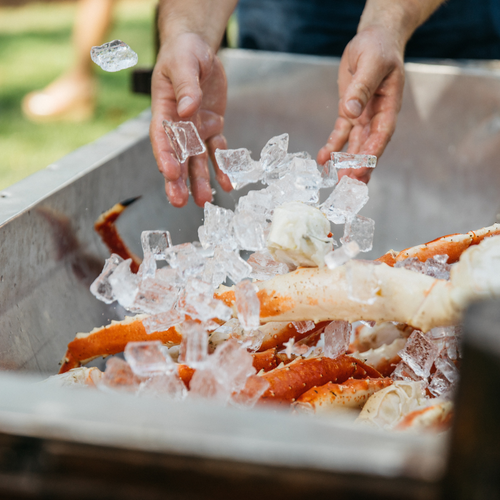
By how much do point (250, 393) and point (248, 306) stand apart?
11cm

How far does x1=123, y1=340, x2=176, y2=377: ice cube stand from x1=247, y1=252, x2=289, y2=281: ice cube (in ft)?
0.76

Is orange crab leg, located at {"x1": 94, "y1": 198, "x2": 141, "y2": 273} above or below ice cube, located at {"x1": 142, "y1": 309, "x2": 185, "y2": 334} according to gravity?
below

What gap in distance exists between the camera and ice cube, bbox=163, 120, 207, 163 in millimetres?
966

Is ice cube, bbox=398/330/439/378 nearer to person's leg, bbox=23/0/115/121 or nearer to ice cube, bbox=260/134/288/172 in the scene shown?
ice cube, bbox=260/134/288/172

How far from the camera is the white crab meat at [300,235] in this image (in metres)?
0.66

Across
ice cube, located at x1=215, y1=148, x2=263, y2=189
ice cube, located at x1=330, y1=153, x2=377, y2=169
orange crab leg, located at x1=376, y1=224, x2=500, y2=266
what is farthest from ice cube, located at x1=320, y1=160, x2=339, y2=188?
orange crab leg, located at x1=376, y1=224, x2=500, y2=266

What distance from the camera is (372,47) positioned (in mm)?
1092

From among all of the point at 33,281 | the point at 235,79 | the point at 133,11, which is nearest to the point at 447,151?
the point at 235,79

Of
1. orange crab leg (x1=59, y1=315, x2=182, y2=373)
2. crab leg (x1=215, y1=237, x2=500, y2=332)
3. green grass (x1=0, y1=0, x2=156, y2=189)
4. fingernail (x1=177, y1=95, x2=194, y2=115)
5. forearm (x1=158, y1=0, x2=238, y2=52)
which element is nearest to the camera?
crab leg (x1=215, y1=237, x2=500, y2=332)

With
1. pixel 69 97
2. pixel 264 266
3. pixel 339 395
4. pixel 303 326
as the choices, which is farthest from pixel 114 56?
pixel 69 97

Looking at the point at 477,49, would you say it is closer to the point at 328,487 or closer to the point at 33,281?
the point at 33,281

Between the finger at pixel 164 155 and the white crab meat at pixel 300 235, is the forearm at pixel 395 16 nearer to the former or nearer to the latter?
the finger at pixel 164 155

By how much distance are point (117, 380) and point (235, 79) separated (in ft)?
3.81

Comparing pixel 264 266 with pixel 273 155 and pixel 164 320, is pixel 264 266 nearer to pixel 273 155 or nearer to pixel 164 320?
pixel 164 320
